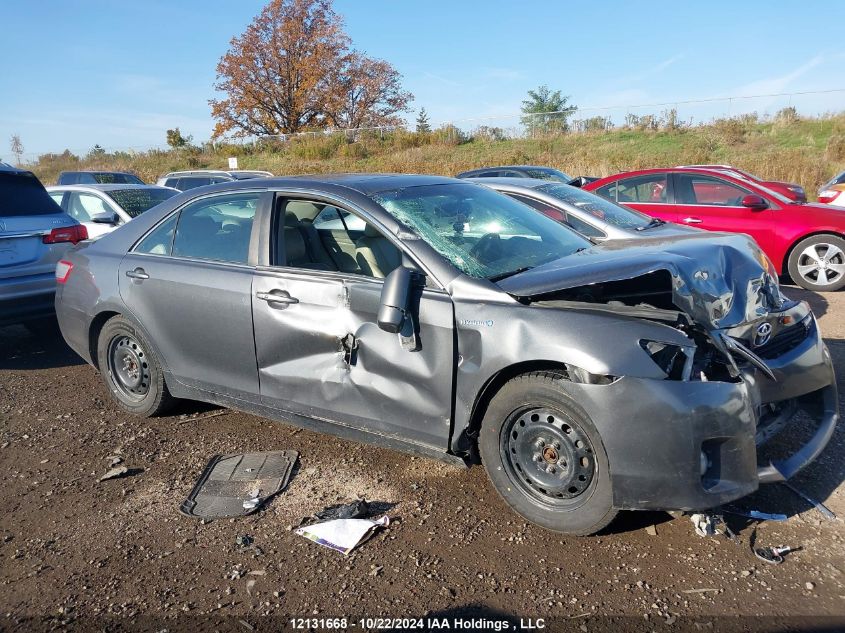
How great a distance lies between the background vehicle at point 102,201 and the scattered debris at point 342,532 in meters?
7.19

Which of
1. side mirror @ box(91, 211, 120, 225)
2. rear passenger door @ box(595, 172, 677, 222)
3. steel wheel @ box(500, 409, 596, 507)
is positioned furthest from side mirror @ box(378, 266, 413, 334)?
rear passenger door @ box(595, 172, 677, 222)

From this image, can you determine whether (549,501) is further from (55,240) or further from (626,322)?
(55,240)

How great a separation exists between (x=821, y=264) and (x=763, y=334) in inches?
230

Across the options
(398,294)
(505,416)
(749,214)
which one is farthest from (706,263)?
(749,214)

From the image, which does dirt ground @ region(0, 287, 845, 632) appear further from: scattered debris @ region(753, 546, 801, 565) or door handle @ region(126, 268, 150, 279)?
door handle @ region(126, 268, 150, 279)

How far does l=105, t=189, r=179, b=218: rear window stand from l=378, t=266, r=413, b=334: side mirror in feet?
23.5

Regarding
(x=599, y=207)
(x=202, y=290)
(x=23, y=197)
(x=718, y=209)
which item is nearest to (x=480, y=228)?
(x=202, y=290)

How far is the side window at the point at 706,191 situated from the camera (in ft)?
29.0

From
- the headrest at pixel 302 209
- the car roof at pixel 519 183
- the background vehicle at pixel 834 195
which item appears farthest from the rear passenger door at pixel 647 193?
the headrest at pixel 302 209

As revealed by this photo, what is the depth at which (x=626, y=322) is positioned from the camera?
2928mm

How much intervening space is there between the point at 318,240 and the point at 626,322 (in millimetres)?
1956

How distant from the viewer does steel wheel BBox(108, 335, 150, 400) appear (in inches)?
185

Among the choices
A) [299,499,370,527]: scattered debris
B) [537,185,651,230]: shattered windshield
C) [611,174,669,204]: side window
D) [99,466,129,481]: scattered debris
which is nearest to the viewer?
[299,499,370,527]: scattered debris

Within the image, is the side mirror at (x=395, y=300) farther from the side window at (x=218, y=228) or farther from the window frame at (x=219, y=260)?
the side window at (x=218, y=228)
